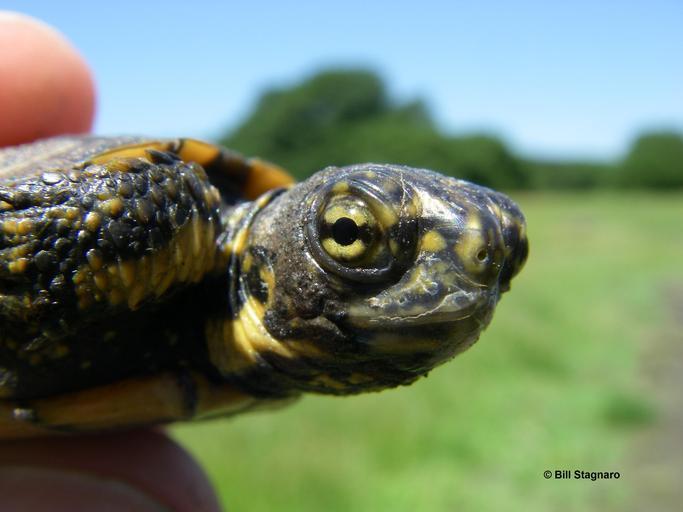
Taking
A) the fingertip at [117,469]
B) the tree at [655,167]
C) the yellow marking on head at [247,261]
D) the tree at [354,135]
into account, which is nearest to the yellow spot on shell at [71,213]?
the yellow marking on head at [247,261]

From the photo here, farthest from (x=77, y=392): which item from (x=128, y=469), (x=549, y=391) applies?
(x=549, y=391)

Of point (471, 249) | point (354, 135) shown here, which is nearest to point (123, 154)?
point (471, 249)

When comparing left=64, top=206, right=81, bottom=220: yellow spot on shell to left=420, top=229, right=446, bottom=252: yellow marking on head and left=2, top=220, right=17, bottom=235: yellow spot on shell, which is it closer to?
left=2, top=220, right=17, bottom=235: yellow spot on shell

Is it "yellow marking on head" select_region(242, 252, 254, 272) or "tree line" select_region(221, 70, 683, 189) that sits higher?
"yellow marking on head" select_region(242, 252, 254, 272)

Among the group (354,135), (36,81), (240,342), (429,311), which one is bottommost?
(354,135)

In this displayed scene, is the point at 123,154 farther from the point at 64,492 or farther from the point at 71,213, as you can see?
the point at 64,492

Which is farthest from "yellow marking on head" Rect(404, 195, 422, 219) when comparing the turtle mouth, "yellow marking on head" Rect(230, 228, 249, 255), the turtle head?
"yellow marking on head" Rect(230, 228, 249, 255)

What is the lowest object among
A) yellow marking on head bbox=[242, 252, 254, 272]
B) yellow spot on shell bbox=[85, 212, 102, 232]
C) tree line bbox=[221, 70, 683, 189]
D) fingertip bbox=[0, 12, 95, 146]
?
tree line bbox=[221, 70, 683, 189]
